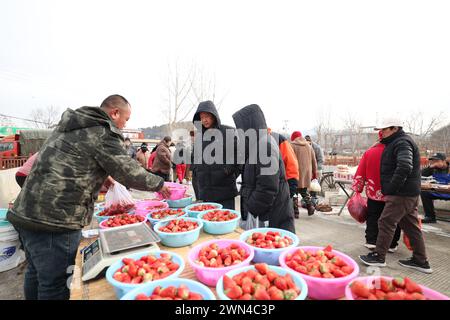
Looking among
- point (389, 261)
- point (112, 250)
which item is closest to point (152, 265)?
point (112, 250)

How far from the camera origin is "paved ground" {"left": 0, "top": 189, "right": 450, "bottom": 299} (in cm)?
303

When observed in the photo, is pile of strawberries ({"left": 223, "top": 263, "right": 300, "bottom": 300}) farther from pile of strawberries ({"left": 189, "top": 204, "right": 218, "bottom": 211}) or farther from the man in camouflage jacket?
pile of strawberries ({"left": 189, "top": 204, "right": 218, "bottom": 211})

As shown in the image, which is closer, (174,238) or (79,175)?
(79,175)

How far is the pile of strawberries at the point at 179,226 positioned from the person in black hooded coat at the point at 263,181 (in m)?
0.65

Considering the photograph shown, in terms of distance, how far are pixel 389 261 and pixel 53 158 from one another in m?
4.52

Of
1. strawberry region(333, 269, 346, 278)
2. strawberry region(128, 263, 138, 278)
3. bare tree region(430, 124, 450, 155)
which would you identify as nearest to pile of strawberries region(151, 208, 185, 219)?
strawberry region(128, 263, 138, 278)

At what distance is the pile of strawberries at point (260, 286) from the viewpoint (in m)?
1.07

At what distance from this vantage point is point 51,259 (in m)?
1.66

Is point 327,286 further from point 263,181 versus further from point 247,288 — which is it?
point 263,181

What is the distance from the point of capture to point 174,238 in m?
1.81

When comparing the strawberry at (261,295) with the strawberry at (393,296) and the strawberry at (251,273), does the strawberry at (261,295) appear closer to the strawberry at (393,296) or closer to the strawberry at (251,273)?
the strawberry at (251,273)

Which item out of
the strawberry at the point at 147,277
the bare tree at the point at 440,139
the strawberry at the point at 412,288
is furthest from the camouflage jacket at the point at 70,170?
the bare tree at the point at 440,139

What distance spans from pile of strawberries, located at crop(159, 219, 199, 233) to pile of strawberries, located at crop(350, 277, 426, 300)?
1.22m

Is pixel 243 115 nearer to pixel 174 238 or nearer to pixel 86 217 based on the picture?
pixel 174 238
